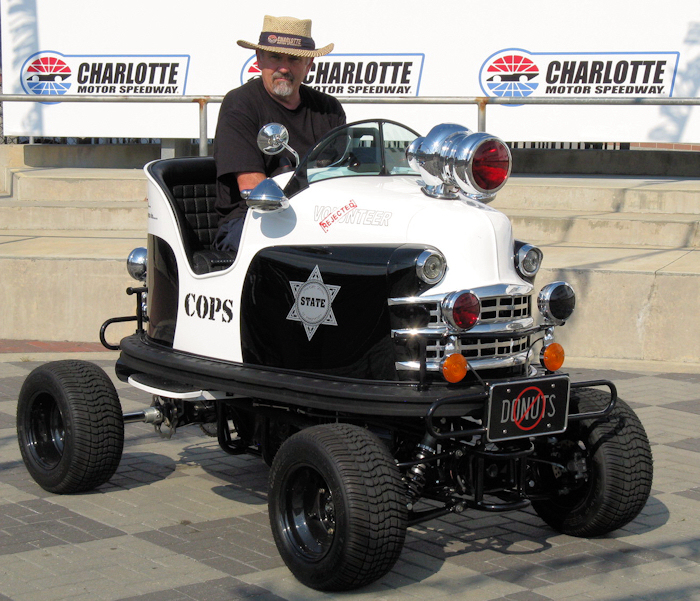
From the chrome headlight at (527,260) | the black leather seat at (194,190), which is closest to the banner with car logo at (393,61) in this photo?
the black leather seat at (194,190)

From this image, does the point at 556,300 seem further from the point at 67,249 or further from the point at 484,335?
the point at 67,249

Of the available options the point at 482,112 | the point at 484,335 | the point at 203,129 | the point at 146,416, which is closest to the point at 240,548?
the point at 146,416

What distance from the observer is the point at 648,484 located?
449 centimetres

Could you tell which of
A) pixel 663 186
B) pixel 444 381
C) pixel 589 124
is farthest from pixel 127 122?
pixel 444 381

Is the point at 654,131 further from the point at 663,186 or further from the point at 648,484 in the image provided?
the point at 648,484

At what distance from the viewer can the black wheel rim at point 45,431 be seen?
5422 millimetres

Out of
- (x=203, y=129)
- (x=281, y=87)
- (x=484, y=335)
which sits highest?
(x=203, y=129)

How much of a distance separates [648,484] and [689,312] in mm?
→ 3767

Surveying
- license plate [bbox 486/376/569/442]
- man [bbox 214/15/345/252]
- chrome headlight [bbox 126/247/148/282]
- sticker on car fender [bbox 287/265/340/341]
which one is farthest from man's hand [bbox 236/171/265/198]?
license plate [bbox 486/376/569/442]

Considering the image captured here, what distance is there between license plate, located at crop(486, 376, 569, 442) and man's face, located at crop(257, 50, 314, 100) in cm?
209

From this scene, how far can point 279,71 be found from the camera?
17.3 ft

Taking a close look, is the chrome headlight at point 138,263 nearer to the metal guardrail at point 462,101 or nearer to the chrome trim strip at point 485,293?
the chrome trim strip at point 485,293

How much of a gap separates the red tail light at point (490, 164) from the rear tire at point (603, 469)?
978mm

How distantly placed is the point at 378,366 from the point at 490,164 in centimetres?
97
